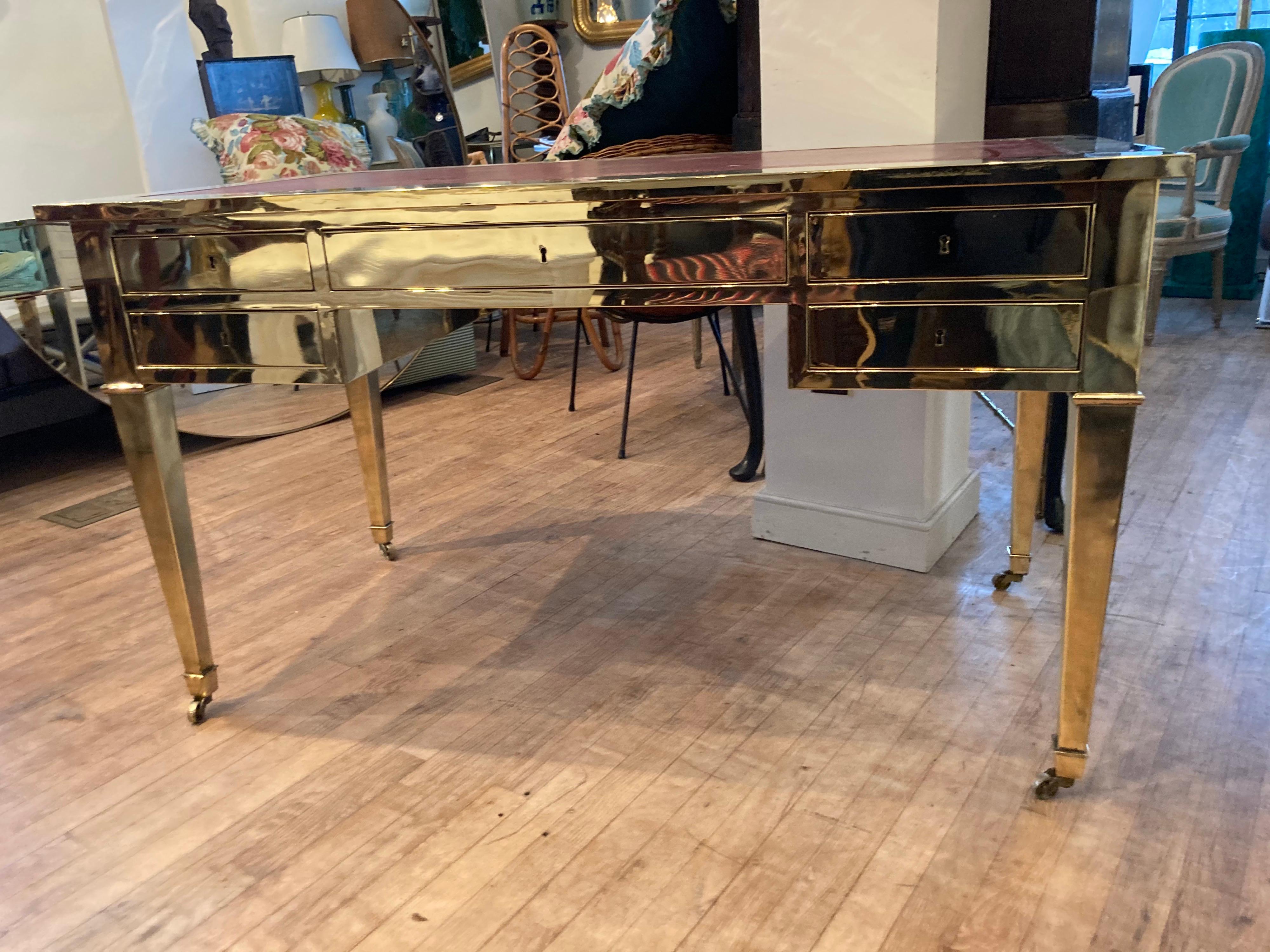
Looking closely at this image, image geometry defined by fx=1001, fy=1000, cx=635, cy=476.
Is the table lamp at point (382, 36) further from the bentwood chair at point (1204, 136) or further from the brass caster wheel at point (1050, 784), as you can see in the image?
the brass caster wheel at point (1050, 784)

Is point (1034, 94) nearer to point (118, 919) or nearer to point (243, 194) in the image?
point (243, 194)

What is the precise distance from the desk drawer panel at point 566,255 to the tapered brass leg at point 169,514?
39 cm

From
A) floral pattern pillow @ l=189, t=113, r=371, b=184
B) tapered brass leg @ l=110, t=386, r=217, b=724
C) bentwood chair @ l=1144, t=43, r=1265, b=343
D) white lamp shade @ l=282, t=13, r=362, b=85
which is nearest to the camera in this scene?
tapered brass leg @ l=110, t=386, r=217, b=724

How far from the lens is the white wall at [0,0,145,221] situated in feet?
10.6

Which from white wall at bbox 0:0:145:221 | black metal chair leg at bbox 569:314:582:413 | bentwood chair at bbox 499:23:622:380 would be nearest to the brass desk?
black metal chair leg at bbox 569:314:582:413

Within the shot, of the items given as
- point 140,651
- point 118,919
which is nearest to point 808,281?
point 118,919

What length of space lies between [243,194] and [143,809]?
83cm

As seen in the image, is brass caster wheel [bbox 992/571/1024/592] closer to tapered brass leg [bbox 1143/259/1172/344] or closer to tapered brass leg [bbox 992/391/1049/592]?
tapered brass leg [bbox 992/391/1049/592]

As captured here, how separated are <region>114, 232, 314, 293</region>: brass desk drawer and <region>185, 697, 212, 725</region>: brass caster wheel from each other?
0.63m

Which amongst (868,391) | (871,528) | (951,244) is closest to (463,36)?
(868,391)

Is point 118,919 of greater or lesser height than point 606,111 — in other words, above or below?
below

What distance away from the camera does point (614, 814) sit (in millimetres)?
1262

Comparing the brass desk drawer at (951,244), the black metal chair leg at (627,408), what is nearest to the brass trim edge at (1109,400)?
the brass desk drawer at (951,244)

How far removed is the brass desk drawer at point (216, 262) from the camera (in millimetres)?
1300
